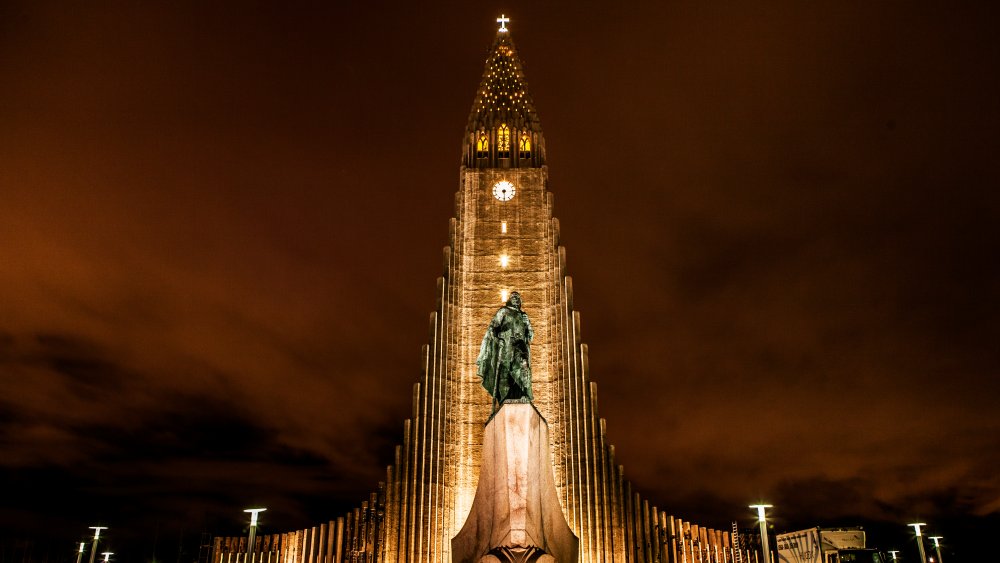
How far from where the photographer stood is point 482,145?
33.4 m

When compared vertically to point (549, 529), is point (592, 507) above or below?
above

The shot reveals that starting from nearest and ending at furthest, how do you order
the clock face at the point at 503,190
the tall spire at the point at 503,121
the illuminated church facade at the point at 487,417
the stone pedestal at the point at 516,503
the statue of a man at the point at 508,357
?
the stone pedestal at the point at 516,503 → the statue of a man at the point at 508,357 → the illuminated church facade at the point at 487,417 → the clock face at the point at 503,190 → the tall spire at the point at 503,121

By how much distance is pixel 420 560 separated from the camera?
82.9 feet

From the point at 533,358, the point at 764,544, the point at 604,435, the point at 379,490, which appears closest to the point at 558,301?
the point at 533,358

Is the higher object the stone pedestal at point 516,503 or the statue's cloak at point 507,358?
the statue's cloak at point 507,358

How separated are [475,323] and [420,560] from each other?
9.40m

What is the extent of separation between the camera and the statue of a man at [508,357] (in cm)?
1520

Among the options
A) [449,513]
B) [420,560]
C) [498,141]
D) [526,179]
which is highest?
[498,141]

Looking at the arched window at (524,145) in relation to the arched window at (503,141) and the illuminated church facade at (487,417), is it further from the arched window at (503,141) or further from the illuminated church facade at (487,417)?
the arched window at (503,141)

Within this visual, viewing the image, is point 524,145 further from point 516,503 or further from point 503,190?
point 516,503

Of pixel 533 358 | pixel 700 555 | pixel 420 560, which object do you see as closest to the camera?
pixel 420 560

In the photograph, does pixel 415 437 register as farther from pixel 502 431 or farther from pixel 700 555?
pixel 502 431

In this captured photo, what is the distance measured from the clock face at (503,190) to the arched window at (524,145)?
1.71 meters

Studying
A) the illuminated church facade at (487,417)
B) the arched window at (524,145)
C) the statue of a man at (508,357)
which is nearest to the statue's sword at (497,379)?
the statue of a man at (508,357)
